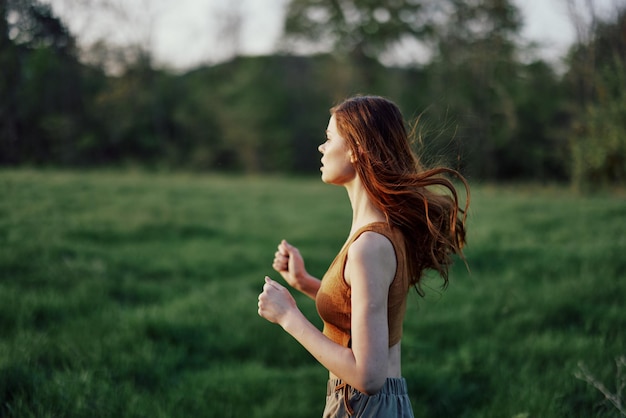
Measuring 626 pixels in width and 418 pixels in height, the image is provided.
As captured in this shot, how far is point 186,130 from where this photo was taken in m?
28.0

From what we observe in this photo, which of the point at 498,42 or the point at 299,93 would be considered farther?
the point at 299,93

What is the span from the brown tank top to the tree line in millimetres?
602

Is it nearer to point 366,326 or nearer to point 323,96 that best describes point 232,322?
point 366,326

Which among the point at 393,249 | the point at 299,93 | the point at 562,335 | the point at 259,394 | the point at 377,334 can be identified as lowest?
the point at 259,394

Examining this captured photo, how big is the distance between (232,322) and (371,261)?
3195 millimetres

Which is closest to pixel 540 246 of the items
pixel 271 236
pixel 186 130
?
pixel 271 236

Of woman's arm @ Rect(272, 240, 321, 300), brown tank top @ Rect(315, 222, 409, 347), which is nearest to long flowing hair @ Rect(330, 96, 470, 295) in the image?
brown tank top @ Rect(315, 222, 409, 347)

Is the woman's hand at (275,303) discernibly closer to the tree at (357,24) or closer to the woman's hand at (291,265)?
the woman's hand at (291,265)

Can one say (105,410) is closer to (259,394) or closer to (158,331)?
(259,394)

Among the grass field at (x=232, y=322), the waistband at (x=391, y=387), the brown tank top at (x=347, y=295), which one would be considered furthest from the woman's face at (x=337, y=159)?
the grass field at (x=232, y=322)

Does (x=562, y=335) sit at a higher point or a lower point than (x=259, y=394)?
higher

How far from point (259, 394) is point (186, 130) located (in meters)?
25.8

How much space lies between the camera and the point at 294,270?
7.77ft

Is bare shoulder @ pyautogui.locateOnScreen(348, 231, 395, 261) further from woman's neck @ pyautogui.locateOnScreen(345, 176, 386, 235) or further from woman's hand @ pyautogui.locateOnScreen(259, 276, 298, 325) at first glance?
woman's hand @ pyautogui.locateOnScreen(259, 276, 298, 325)
